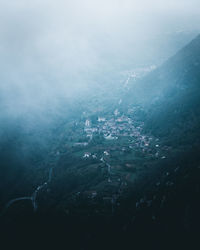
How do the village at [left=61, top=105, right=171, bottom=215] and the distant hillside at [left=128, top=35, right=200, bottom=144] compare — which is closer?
the village at [left=61, top=105, right=171, bottom=215]

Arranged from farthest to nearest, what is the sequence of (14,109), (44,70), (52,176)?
(44,70) < (14,109) < (52,176)

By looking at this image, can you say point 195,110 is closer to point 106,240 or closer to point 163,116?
point 163,116

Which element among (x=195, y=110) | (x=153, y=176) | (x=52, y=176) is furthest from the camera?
(x=195, y=110)

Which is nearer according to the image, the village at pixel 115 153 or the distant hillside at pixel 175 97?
the village at pixel 115 153

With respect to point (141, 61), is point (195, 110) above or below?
below

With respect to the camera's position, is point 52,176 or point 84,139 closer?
point 52,176

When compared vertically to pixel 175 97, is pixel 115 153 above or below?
below

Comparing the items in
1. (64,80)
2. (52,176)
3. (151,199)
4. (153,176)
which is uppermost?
(64,80)

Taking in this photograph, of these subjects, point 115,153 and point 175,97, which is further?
point 175,97

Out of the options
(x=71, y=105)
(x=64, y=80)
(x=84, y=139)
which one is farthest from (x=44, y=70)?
(x=84, y=139)

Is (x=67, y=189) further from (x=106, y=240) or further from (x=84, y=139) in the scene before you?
(x=84, y=139)
